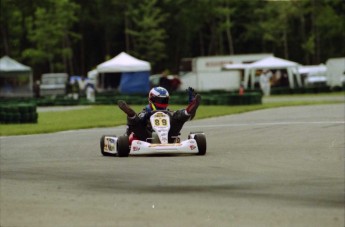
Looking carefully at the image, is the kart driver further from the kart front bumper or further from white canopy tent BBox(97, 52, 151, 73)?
white canopy tent BBox(97, 52, 151, 73)

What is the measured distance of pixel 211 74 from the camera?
2237 inches

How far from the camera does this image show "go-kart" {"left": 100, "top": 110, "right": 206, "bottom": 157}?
14.6 meters

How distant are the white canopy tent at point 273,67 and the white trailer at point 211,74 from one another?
754 millimetres

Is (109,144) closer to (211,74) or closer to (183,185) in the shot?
(183,185)

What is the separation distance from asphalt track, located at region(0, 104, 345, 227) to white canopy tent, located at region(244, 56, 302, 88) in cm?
3614

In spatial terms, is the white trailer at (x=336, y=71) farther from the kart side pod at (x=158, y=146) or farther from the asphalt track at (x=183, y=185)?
the kart side pod at (x=158, y=146)

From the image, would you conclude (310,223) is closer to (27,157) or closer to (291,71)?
(27,157)

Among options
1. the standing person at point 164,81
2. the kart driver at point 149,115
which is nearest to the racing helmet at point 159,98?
the kart driver at point 149,115

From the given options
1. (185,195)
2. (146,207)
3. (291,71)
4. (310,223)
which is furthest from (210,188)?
(291,71)

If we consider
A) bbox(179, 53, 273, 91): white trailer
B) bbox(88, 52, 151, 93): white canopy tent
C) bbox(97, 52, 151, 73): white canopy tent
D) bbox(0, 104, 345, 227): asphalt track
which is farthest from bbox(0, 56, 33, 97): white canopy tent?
bbox(0, 104, 345, 227): asphalt track

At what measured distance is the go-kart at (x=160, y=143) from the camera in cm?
1461

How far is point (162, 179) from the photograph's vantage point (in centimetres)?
1147

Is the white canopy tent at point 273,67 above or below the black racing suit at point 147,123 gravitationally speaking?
below

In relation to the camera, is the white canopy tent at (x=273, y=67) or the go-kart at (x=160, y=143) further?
the white canopy tent at (x=273, y=67)
